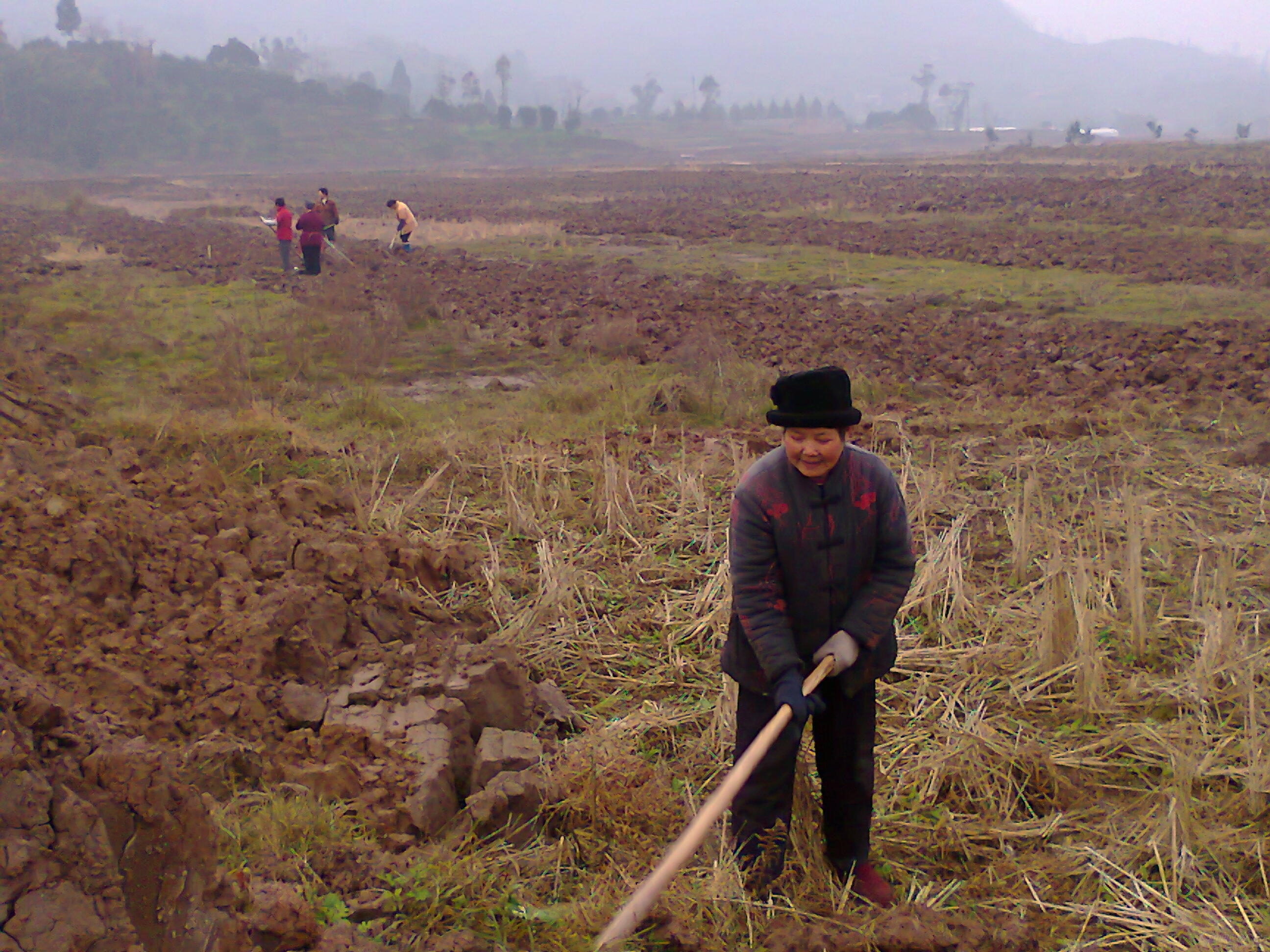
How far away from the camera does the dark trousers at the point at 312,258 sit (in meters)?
15.6

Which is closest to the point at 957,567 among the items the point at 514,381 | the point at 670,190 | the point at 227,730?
the point at 227,730

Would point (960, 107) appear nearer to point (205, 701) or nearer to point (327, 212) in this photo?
point (327, 212)

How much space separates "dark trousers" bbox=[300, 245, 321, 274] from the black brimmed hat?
1461 centimetres

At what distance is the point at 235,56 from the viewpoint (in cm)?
9431

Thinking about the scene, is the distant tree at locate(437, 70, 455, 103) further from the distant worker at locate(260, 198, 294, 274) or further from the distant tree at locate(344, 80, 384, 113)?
the distant worker at locate(260, 198, 294, 274)

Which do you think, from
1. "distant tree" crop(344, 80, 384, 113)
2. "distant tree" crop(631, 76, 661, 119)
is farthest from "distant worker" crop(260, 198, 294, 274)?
"distant tree" crop(631, 76, 661, 119)

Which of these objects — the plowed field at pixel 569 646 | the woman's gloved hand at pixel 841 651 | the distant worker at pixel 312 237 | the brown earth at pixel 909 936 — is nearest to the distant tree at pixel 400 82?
the distant worker at pixel 312 237

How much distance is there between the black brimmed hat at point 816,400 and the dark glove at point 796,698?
63 cm

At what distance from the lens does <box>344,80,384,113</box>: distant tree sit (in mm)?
93688

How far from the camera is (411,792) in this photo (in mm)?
3119

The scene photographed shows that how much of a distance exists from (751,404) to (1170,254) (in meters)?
11.4

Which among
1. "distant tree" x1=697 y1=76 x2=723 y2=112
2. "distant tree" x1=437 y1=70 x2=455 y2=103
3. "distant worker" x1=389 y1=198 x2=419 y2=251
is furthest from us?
"distant tree" x1=697 y1=76 x2=723 y2=112

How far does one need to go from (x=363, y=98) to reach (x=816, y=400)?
103 meters

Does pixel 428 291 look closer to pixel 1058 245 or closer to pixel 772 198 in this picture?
pixel 1058 245
